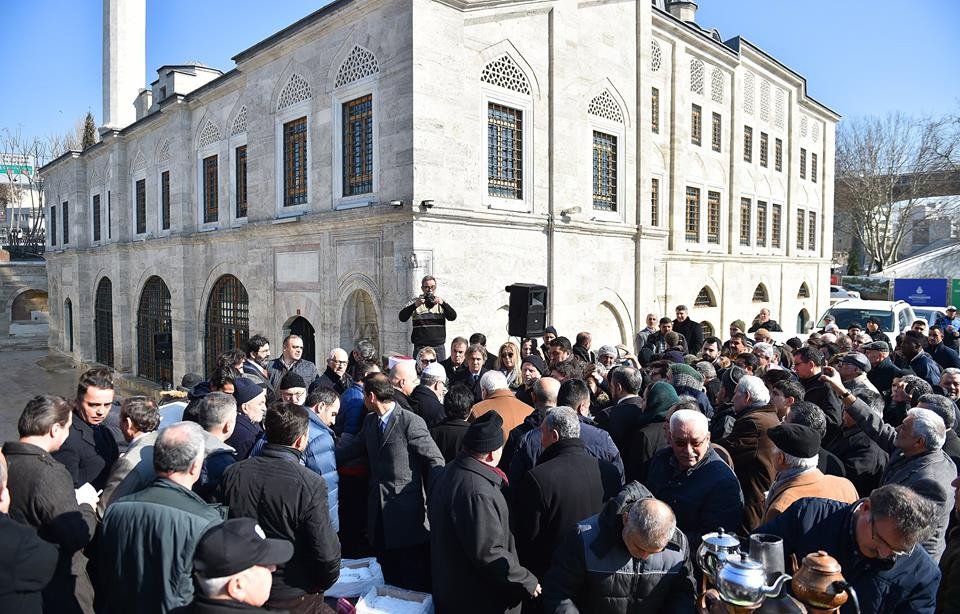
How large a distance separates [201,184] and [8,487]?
15.2 metres

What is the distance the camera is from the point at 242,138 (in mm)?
14594

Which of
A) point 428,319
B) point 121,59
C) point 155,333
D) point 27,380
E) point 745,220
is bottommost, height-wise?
point 27,380

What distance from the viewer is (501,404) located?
16.0ft

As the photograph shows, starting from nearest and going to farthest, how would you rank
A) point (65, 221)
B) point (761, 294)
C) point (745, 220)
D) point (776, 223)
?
point (745, 220) → point (761, 294) → point (776, 223) → point (65, 221)

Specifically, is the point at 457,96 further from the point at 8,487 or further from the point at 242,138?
the point at 8,487

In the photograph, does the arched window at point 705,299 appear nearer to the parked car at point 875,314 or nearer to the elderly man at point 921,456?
the parked car at point 875,314

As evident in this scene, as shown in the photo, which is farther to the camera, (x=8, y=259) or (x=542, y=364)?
(x=8, y=259)

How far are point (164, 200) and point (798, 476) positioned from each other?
1933 cm

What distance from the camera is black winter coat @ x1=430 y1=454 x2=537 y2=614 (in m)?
3.03

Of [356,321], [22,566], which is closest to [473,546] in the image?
[22,566]

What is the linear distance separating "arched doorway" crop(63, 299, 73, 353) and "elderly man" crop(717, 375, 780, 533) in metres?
30.2

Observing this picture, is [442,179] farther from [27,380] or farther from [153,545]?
[27,380]

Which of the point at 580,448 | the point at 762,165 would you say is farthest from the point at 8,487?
the point at 762,165

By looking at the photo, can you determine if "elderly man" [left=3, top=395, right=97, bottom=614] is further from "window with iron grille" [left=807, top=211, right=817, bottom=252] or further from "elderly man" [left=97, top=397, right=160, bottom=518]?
"window with iron grille" [left=807, top=211, right=817, bottom=252]
